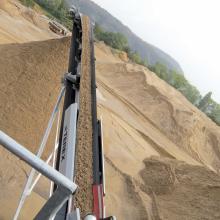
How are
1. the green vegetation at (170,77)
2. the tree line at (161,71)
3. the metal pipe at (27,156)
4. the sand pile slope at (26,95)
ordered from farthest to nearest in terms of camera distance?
the green vegetation at (170,77)
the tree line at (161,71)
the sand pile slope at (26,95)
the metal pipe at (27,156)

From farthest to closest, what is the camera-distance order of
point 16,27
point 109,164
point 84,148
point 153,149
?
point 16,27, point 153,149, point 109,164, point 84,148

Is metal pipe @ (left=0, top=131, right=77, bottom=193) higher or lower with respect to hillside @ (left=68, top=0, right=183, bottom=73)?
higher

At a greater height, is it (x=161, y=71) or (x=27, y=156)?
(x=27, y=156)

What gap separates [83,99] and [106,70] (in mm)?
14057

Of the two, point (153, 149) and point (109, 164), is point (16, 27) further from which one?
point (109, 164)

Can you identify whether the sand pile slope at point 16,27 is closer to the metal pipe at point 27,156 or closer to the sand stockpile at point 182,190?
the sand stockpile at point 182,190

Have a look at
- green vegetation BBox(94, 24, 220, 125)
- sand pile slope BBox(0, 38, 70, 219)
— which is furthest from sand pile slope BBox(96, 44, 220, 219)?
green vegetation BBox(94, 24, 220, 125)

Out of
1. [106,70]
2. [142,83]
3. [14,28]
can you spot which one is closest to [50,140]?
[142,83]

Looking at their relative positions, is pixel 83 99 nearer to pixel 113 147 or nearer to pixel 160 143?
pixel 113 147

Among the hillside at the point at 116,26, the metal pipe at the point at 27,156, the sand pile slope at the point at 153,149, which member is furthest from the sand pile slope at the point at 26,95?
the hillside at the point at 116,26

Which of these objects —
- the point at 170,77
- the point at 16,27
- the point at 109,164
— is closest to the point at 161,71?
the point at 170,77

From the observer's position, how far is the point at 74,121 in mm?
2312

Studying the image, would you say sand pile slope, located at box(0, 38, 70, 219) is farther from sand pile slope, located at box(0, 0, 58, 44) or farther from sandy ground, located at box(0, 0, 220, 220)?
sand pile slope, located at box(0, 0, 58, 44)

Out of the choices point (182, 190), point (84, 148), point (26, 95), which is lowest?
point (182, 190)
